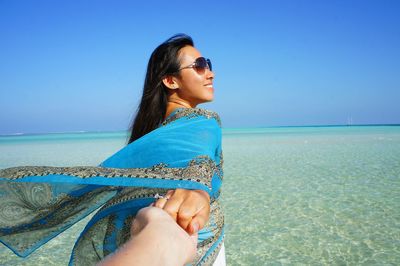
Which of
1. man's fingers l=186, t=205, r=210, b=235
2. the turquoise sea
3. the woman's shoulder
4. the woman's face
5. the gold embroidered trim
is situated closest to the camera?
man's fingers l=186, t=205, r=210, b=235

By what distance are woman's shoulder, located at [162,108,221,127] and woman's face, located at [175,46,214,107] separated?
0.18 meters

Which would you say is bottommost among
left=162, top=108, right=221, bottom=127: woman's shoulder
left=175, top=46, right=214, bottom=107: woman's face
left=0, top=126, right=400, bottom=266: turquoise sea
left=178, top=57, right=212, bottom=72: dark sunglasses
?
left=0, top=126, right=400, bottom=266: turquoise sea

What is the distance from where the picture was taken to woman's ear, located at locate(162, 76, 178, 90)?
5.55 ft

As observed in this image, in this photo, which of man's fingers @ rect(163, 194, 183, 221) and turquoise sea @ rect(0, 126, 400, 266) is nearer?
man's fingers @ rect(163, 194, 183, 221)

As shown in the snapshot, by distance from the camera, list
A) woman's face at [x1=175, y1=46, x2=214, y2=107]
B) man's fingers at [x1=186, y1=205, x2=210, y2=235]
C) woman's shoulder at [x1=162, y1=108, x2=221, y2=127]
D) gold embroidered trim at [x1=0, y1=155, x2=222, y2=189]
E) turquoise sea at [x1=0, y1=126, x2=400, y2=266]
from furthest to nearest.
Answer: turquoise sea at [x1=0, y1=126, x2=400, y2=266], woman's face at [x1=175, y1=46, x2=214, y2=107], woman's shoulder at [x1=162, y1=108, x2=221, y2=127], gold embroidered trim at [x1=0, y1=155, x2=222, y2=189], man's fingers at [x1=186, y1=205, x2=210, y2=235]

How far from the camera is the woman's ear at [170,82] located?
5.55ft

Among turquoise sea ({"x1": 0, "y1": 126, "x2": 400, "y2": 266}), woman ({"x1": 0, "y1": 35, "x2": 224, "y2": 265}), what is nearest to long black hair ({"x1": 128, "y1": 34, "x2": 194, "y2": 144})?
woman ({"x1": 0, "y1": 35, "x2": 224, "y2": 265})

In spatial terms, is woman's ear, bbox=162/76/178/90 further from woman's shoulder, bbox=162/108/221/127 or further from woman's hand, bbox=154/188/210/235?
woman's hand, bbox=154/188/210/235

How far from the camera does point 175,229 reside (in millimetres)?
757

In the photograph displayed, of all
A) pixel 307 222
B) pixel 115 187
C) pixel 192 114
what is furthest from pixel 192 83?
pixel 307 222

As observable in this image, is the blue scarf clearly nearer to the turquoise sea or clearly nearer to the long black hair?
the long black hair

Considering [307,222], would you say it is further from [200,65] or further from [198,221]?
[198,221]

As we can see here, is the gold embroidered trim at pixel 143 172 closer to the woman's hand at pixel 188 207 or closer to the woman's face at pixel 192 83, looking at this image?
the woman's hand at pixel 188 207

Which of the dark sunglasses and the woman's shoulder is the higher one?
the dark sunglasses
